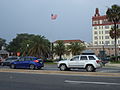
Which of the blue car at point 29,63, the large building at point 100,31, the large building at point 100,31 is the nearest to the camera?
the blue car at point 29,63

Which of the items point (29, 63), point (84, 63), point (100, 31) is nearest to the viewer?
point (84, 63)

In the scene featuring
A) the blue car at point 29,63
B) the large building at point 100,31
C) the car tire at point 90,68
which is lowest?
the car tire at point 90,68

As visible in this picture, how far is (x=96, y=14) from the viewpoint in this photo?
128m

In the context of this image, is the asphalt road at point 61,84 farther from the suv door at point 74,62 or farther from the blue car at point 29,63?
the blue car at point 29,63

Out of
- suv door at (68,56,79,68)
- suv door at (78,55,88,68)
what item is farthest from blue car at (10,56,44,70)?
suv door at (78,55,88,68)

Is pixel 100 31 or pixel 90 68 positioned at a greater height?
pixel 100 31

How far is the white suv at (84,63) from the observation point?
21.5m

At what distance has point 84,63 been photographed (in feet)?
71.7

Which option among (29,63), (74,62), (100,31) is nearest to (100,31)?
(100,31)

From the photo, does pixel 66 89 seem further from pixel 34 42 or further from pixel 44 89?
pixel 34 42

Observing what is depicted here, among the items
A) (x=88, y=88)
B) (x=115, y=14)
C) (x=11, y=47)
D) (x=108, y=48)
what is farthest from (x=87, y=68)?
(x=11, y=47)

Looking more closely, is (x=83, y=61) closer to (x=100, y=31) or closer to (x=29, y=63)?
(x=29, y=63)

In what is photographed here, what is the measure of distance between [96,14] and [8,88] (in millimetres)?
121554

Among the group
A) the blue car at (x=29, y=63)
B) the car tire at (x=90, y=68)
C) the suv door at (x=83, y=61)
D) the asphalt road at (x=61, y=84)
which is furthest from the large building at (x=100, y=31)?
the asphalt road at (x=61, y=84)
